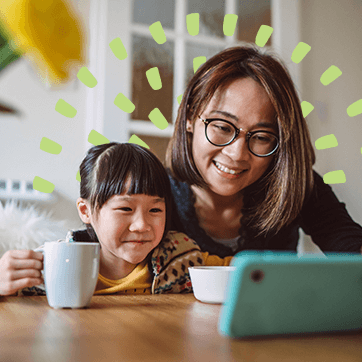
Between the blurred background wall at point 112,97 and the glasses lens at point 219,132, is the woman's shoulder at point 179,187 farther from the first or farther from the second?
the blurred background wall at point 112,97

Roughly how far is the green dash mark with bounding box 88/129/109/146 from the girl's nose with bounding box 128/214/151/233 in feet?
2.73

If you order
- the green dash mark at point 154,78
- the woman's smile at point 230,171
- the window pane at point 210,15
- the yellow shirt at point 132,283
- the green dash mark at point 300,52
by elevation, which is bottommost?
the yellow shirt at point 132,283

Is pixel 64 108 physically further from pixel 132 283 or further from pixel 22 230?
pixel 132 283

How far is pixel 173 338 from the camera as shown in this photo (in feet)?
1.26

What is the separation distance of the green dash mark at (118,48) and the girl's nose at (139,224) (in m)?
1.08

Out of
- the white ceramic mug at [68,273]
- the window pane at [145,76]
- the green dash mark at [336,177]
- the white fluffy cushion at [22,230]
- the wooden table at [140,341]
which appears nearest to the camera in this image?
the wooden table at [140,341]

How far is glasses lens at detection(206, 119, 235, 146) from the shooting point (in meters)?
1.07

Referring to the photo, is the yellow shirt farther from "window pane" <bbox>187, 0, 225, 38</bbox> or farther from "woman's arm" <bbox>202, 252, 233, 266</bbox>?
"window pane" <bbox>187, 0, 225, 38</bbox>

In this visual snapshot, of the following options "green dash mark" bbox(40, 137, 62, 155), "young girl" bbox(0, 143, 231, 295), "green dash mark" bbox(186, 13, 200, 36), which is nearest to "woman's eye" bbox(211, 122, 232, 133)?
"young girl" bbox(0, 143, 231, 295)

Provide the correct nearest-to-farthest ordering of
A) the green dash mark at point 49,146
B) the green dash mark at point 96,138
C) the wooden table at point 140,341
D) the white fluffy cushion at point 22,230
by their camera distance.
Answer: the wooden table at point 140,341, the white fluffy cushion at point 22,230, the green dash mark at point 96,138, the green dash mark at point 49,146

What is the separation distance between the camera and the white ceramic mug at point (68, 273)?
0.55 metres

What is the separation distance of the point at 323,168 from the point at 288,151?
1244 mm

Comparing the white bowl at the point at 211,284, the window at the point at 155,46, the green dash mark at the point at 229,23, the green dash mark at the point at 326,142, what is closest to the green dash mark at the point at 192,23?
the window at the point at 155,46

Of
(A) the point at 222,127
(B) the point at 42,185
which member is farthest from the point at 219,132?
(B) the point at 42,185
